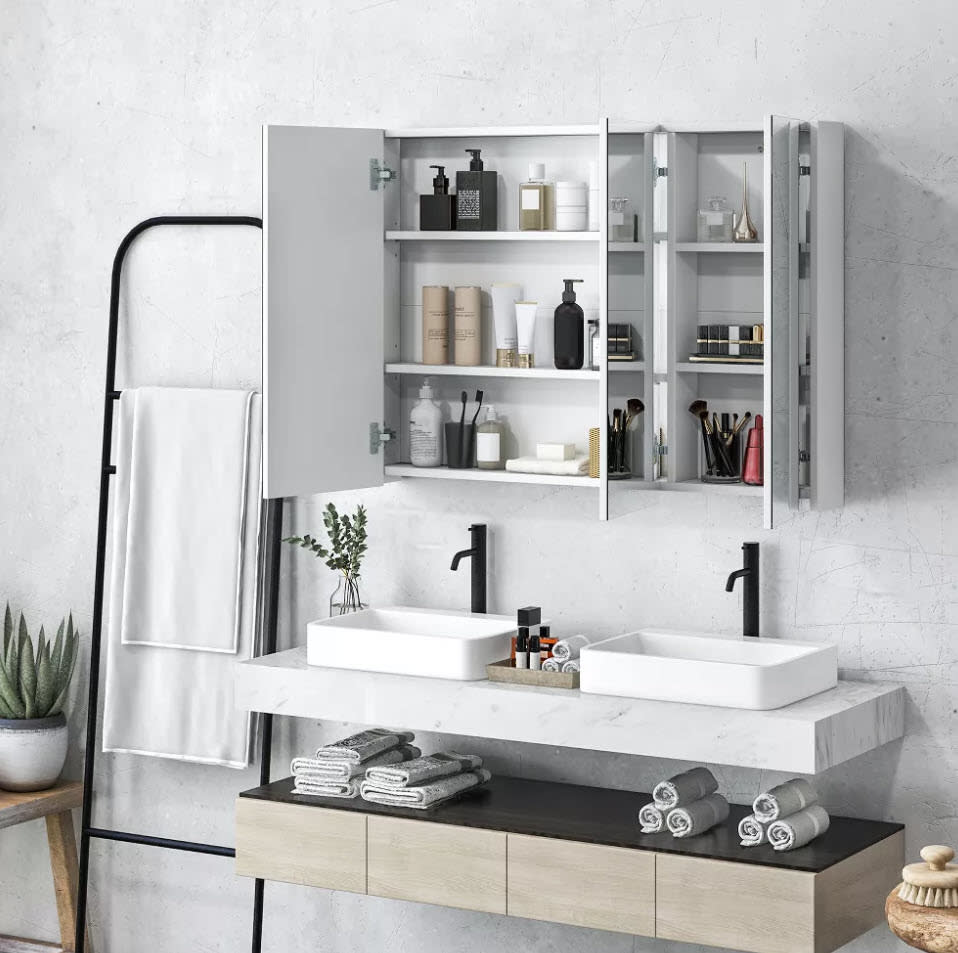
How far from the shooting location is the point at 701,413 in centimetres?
321

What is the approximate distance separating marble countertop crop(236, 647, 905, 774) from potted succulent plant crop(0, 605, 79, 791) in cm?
77

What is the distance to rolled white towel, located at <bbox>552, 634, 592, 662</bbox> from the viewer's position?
318 centimetres

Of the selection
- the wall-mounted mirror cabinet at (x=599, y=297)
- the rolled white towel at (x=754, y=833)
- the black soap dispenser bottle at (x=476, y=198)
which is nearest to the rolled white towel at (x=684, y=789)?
the rolled white towel at (x=754, y=833)

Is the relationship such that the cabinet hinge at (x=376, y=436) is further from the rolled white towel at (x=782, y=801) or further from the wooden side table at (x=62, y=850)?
the wooden side table at (x=62, y=850)

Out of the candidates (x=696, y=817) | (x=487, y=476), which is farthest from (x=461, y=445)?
(x=696, y=817)

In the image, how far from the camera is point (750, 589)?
329 cm

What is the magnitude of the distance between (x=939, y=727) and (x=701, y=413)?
77 centimetres

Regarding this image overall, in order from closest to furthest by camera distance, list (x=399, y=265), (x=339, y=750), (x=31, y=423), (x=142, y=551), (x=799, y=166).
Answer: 1. (x=799, y=166)
2. (x=339, y=750)
3. (x=399, y=265)
4. (x=142, y=551)
5. (x=31, y=423)

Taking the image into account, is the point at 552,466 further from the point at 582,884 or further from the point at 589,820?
the point at 582,884

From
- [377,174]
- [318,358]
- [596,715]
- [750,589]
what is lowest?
[596,715]

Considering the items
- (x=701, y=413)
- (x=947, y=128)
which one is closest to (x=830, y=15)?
(x=947, y=128)

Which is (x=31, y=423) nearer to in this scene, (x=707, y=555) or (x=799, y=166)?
(x=707, y=555)

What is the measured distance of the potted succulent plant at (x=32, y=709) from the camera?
3.88m

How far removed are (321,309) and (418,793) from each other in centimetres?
100
